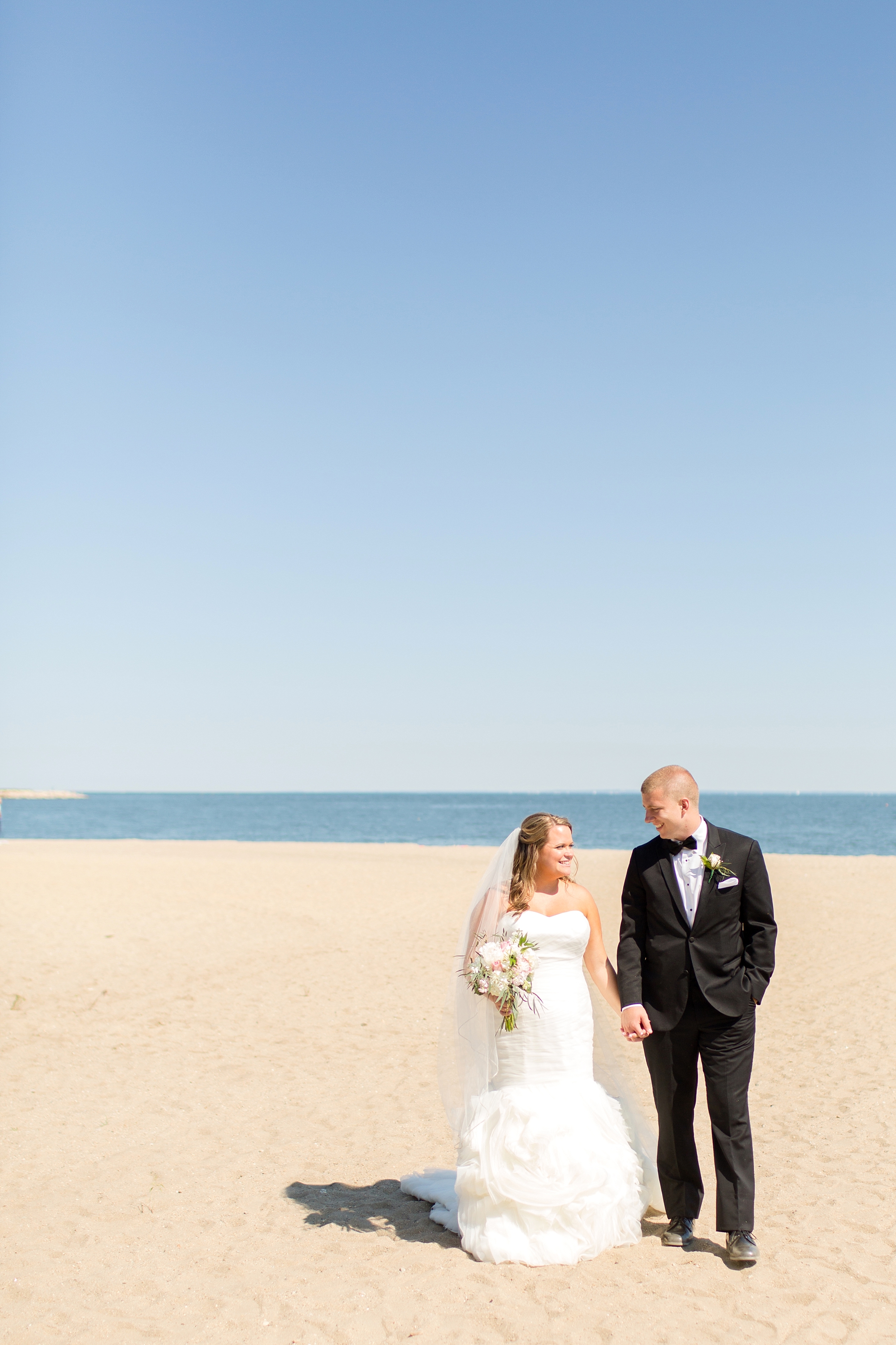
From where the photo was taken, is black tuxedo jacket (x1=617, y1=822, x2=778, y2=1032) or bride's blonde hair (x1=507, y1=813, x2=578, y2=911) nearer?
black tuxedo jacket (x1=617, y1=822, x2=778, y2=1032)

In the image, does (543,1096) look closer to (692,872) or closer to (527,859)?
(527,859)

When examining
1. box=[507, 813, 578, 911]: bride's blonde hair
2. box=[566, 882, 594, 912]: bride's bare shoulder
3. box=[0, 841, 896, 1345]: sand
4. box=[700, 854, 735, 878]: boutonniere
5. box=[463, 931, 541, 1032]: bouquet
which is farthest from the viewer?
box=[566, 882, 594, 912]: bride's bare shoulder

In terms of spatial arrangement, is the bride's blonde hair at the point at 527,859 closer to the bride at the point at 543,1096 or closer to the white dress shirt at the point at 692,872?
the bride at the point at 543,1096

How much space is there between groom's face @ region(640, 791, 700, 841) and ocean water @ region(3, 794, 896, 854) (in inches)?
1501

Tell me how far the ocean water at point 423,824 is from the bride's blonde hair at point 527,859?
37908 millimetres

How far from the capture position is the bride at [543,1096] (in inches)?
202

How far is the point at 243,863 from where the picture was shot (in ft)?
97.6

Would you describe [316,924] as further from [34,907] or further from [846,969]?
[846,969]

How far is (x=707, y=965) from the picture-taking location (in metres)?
5.05

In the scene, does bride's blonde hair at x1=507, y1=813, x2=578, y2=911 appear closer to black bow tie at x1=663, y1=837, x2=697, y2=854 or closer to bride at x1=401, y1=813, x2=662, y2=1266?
bride at x1=401, y1=813, x2=662, y2=1266

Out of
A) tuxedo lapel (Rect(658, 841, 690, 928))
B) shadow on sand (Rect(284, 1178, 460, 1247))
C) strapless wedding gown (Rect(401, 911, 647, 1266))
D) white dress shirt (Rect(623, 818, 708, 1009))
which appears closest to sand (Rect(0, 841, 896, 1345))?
shadow on sand (Rect(284, 1178, 460, 1247))

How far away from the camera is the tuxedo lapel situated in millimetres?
5105

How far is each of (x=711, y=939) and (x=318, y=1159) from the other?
3549mm

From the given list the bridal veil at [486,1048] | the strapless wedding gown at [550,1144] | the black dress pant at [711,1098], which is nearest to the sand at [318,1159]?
the strapless wedding gown at [550,1144]
